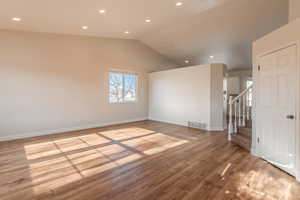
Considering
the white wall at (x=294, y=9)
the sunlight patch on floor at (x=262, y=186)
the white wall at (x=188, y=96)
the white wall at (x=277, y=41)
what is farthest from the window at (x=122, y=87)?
the white wall at (x=294, y=9)

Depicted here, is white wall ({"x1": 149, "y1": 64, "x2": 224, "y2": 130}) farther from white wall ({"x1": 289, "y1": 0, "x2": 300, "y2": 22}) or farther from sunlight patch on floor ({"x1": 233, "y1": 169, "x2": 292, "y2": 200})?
sunlight patch on floor ({"x1": 233, "y1": 169, "x2": 292, "y2": 200})

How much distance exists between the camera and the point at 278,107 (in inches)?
114

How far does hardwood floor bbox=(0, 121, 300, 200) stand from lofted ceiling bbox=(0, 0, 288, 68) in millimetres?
3256

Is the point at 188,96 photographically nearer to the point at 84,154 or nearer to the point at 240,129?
the point at 240,129

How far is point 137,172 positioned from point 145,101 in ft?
18.1

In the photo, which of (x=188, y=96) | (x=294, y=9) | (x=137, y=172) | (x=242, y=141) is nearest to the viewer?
(x=137, y=172)

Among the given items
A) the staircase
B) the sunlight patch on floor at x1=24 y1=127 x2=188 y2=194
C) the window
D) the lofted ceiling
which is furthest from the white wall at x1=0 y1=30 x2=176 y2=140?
the staircase

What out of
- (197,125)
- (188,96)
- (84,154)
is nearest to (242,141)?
(197,125)

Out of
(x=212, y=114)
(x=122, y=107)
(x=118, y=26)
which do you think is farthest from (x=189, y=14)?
(x=122, y=107)

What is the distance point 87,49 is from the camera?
6078mm

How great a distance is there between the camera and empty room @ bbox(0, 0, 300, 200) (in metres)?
2.49

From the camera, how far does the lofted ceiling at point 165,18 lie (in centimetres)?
371

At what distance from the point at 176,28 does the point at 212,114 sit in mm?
3429

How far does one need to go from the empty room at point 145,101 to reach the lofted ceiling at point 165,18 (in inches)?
Result: 1.6
